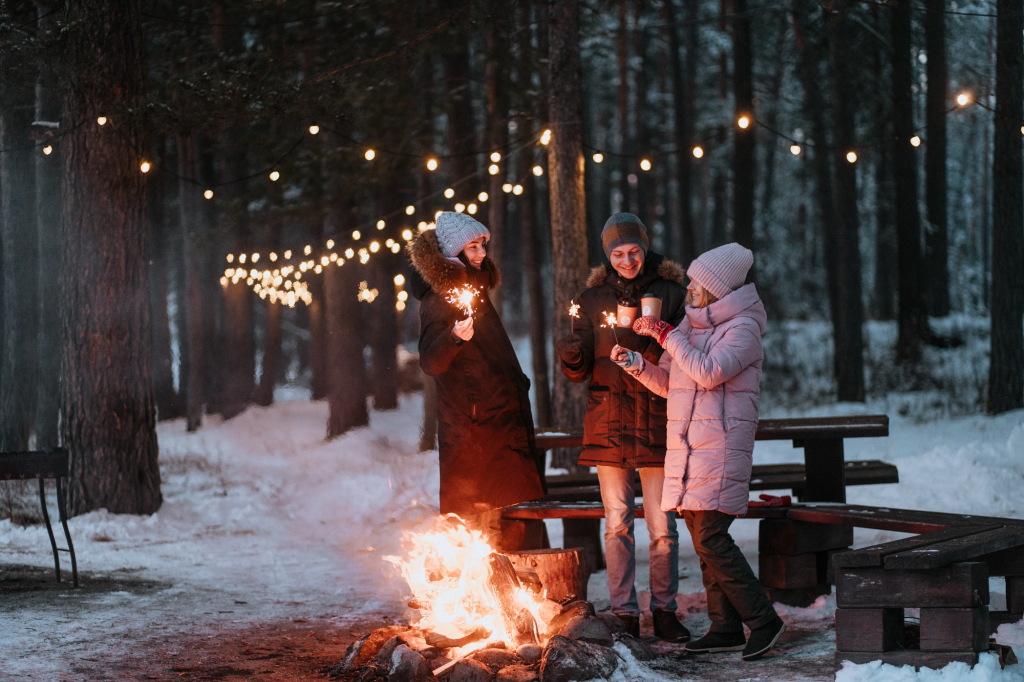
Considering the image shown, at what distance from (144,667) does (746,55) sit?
1812 centimetres

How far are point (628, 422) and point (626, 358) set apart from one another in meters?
0.50

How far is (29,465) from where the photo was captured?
259 inches

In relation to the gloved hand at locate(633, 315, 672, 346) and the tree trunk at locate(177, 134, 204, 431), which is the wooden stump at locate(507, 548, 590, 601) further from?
the tree trunk at locate(177, 134, 204, 431)

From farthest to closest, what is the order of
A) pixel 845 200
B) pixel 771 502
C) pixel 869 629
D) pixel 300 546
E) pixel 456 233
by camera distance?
1. pixel 845 200
2. pixel 300 546
3. pixel 771 502
4. pixel 456 233
5. pixel 869 629

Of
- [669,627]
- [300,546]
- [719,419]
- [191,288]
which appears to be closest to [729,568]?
[669,627]

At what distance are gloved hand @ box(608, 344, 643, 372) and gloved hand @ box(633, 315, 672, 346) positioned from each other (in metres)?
0.21

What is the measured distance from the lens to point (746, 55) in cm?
1945

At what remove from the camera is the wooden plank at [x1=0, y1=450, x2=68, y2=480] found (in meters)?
6.55

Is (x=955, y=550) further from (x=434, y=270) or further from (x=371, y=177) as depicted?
(x=371, y=177)

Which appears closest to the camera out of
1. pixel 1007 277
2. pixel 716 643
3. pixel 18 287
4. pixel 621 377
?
pixel 716 643

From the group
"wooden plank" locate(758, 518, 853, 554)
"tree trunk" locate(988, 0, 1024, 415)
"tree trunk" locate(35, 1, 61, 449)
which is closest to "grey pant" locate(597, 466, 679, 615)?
"wooden plank" locate(758, 518, 853, 554)

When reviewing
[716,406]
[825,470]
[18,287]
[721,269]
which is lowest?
[825,470]

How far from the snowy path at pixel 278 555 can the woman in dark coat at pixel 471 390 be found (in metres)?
1.29

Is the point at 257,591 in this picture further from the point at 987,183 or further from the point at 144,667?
the point at 987,183
